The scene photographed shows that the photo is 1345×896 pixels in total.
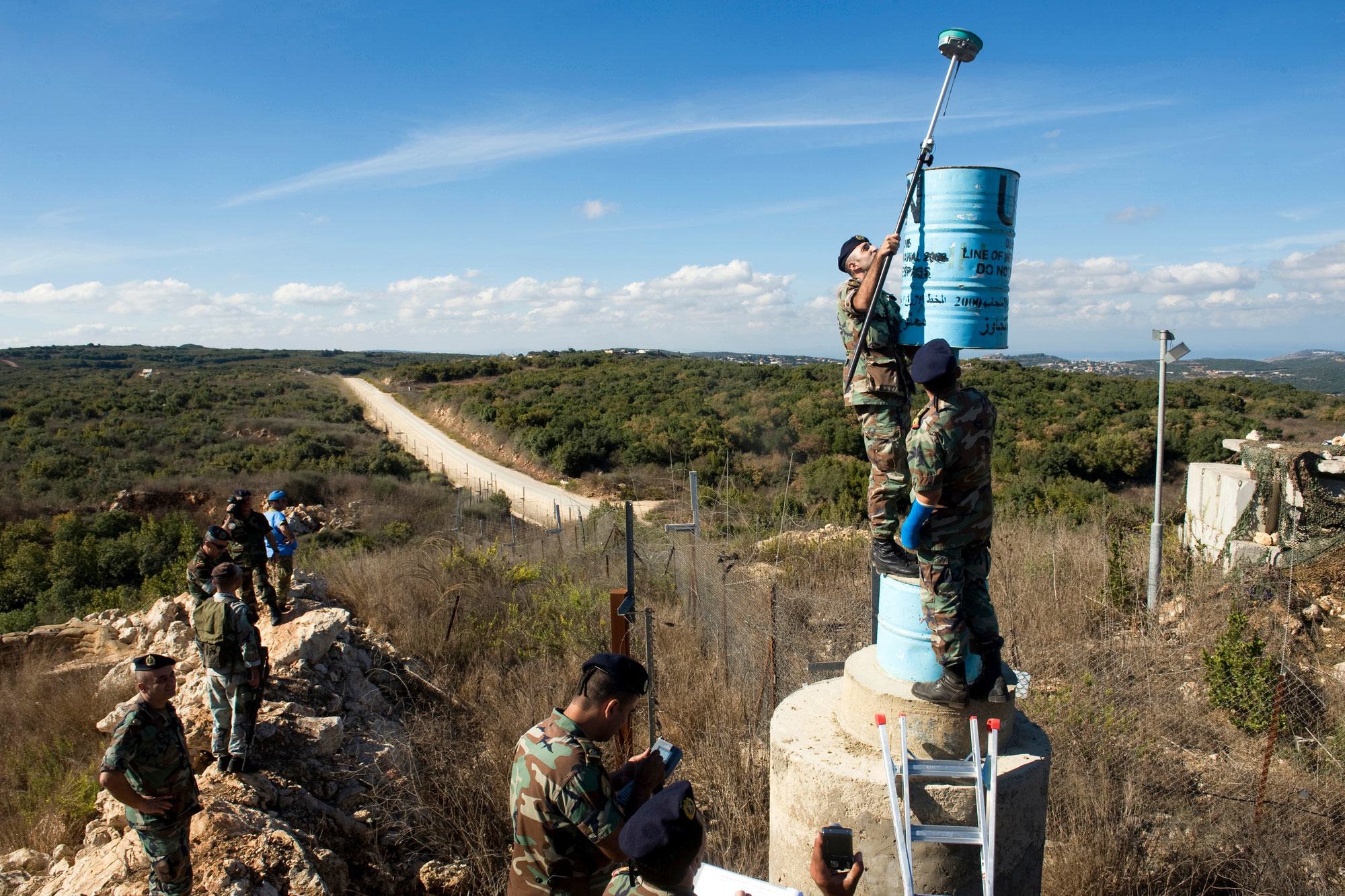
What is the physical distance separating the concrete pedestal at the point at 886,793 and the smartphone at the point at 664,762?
648mm

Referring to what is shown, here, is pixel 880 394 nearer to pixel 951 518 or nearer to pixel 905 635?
pixel 951 518

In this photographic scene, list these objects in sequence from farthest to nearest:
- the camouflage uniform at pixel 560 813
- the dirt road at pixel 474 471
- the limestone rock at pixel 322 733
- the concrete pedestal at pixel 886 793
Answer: the dirt road at pixel 474 471, the limestone rock at pixel 322 733, the concrete pedestal at pixel 886 793, the camouflage uniform at pixel 560 813

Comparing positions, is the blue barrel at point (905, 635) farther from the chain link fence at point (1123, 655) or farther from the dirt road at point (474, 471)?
the dirt road at point (474, 471)

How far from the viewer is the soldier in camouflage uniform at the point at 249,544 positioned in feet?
23.5

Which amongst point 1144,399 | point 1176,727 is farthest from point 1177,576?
point 1144,399

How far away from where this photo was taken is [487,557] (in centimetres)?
976

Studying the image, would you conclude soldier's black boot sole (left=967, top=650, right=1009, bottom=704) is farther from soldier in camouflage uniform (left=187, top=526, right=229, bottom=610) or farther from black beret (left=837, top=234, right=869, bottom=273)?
soldier in camouflage uniform (left=187, top=526, right=229, bottom=610)

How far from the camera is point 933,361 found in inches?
128

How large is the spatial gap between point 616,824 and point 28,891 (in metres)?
3.96

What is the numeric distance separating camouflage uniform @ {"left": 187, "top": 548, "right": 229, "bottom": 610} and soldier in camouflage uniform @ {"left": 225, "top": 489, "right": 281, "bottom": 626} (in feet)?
1.38

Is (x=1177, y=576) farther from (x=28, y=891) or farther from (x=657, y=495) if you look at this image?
(x=657, y=495)

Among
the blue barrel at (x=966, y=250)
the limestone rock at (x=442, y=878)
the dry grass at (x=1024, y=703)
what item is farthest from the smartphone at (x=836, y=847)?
the limestone rock at (x=442, y=878)

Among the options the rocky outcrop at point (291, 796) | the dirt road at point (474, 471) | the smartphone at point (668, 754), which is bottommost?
the dirt road at point (474, 471)

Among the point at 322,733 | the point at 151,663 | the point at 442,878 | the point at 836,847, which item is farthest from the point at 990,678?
the point at 322,733
